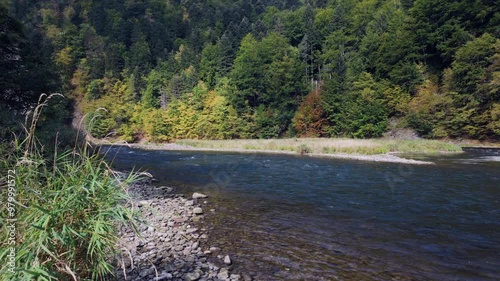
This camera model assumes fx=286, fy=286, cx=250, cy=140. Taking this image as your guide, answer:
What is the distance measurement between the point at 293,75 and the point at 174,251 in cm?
4547

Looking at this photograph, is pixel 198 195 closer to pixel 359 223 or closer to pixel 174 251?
pixel 174 251

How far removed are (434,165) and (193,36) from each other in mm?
68576

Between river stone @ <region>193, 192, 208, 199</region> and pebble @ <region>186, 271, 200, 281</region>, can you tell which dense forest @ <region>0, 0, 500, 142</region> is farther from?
pebble @ <region>186, 271, 200, 281</region>

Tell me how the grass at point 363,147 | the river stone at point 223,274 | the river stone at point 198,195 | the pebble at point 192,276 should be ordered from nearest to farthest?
the pebble at point 192,276
the river stone at point 223,274
the river stone at point 198,195
the grass at point 363,147

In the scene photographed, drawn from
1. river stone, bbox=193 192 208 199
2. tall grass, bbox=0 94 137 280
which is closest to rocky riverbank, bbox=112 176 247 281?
tall grass, bbox=0 94 137 280

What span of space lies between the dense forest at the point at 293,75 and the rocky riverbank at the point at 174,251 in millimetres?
11508

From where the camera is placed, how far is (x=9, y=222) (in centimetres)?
248

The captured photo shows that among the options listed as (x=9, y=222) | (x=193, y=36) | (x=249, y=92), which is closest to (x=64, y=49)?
(x=193, y=36)

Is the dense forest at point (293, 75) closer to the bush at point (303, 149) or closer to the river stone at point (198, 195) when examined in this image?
the river stone at point (198, 195)

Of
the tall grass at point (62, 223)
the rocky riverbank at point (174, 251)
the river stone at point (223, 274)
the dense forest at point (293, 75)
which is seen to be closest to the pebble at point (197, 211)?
the rocky riverbank at point (174, 251)

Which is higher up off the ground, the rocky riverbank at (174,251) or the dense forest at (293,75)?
the dense forest at (293,75)

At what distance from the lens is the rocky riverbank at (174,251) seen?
17.0 ft

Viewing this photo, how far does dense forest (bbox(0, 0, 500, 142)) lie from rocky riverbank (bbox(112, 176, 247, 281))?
1151 cm

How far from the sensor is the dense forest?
3078 cm
